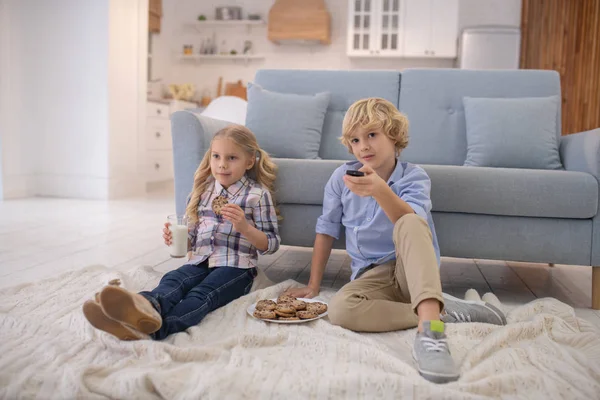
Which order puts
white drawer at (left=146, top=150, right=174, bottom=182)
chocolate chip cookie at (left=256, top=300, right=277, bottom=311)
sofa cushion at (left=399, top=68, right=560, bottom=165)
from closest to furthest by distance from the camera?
chocolate chip cookie at (left=256, top=300, right=277, bottom=311) < sofa cushion at (left=399, top=68, right=560, bottom=165) < white drawer at (left=146, top=150, right=174, bottom=182)

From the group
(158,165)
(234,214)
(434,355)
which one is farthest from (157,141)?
(434,355)

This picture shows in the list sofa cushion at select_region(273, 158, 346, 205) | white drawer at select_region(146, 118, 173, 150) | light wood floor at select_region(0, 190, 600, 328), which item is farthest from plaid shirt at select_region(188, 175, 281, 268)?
white drawer at select_region(146, 118, 173, 150)

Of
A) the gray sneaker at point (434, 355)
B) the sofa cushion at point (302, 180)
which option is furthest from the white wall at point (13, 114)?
the gray sneaker at point (434, 355)

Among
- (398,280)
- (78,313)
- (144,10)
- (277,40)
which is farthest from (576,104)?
(78,313)

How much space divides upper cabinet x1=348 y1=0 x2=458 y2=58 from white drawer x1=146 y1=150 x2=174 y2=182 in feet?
7.86

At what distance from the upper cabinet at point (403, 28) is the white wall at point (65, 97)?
8.55ft

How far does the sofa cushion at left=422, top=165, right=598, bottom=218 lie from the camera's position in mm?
1831

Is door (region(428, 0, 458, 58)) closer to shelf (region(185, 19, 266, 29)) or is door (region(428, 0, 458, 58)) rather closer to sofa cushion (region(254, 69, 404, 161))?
shelf (region(185, 19, 266, 29))

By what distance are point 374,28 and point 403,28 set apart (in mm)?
324

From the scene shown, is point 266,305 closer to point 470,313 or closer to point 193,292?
point 193,292

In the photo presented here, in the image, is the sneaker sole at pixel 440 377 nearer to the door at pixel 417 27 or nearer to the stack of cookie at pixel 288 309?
the stack of cookie at pixel 288 309

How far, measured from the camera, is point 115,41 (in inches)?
190

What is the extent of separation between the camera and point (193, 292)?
157 cm

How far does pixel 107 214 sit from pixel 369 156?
275cm
